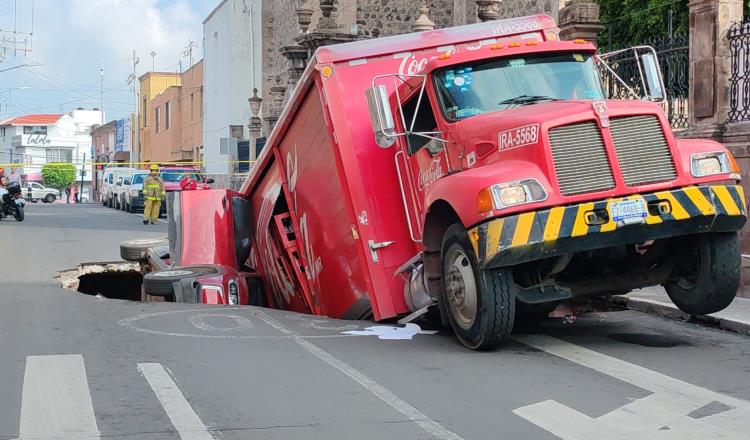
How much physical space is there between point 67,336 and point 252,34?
38468 mm

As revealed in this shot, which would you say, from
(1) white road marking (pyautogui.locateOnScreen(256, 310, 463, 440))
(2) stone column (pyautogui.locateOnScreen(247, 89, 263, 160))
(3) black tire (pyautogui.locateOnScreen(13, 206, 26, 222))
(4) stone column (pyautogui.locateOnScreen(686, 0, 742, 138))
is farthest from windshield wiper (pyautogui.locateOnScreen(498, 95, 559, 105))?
(2) stone column (pyautogui.locateOnScreen(247, 89, 263, 160))

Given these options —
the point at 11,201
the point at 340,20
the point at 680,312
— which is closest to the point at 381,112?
the point at 680,312

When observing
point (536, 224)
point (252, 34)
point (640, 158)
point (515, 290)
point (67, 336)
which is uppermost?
point (252, 34)

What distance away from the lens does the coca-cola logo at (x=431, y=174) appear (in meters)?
8.73

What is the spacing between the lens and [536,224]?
754cm

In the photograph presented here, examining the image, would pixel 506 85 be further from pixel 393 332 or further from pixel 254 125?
pixel 254 125

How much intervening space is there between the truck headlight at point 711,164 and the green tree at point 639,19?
1891cm

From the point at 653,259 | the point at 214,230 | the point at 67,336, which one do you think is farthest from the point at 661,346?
the point at 214,230

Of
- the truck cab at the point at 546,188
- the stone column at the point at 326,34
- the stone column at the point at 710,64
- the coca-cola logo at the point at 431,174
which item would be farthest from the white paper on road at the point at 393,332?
the stone column at the point at 326,34

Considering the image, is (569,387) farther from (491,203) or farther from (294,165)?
(294,165)

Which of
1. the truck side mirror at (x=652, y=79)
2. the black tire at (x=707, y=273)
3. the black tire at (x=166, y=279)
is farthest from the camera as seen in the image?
the black tire at (x=166, y=279)

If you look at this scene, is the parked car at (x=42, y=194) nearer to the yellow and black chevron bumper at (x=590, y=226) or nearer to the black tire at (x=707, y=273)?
the black tire at (x=707, y=273)

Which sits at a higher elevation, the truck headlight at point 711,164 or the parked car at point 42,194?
the truck headlight at point 711,164

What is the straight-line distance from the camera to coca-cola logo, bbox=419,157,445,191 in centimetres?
873
